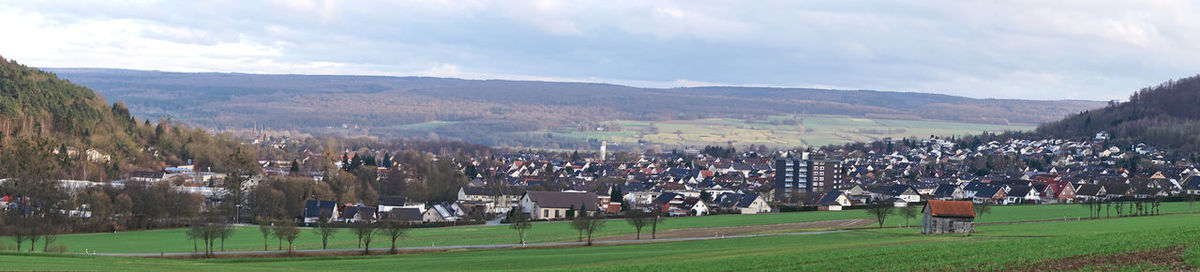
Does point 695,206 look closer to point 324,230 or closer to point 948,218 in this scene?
point 948,218

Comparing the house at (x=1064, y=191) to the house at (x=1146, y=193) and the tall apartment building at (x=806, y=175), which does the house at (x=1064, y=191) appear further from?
the tall apartment building at (x=806, y=175)

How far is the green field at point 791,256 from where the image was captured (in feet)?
122

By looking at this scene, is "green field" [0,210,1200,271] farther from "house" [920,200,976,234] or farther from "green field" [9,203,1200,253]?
"green field" [9,203,1200,253]

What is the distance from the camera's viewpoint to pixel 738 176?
182375mm

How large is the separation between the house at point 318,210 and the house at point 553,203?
16.1 meters

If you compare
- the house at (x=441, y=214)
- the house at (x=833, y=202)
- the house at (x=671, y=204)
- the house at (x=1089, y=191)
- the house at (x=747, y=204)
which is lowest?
the house at (x=441, y=214)

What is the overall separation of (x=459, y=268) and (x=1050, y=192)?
87.1 meters

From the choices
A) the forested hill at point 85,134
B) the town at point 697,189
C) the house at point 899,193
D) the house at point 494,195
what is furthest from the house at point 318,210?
the house at point 899,193

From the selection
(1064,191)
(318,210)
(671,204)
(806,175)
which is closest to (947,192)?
(1064,191)

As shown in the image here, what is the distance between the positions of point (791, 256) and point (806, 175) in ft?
365

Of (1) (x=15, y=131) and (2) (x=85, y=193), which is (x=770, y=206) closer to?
(2) (x=85, y=193)

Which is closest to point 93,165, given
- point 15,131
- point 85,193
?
point 15,131

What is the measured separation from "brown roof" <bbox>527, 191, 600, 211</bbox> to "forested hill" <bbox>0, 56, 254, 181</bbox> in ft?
109

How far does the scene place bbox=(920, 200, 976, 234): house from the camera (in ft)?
211
